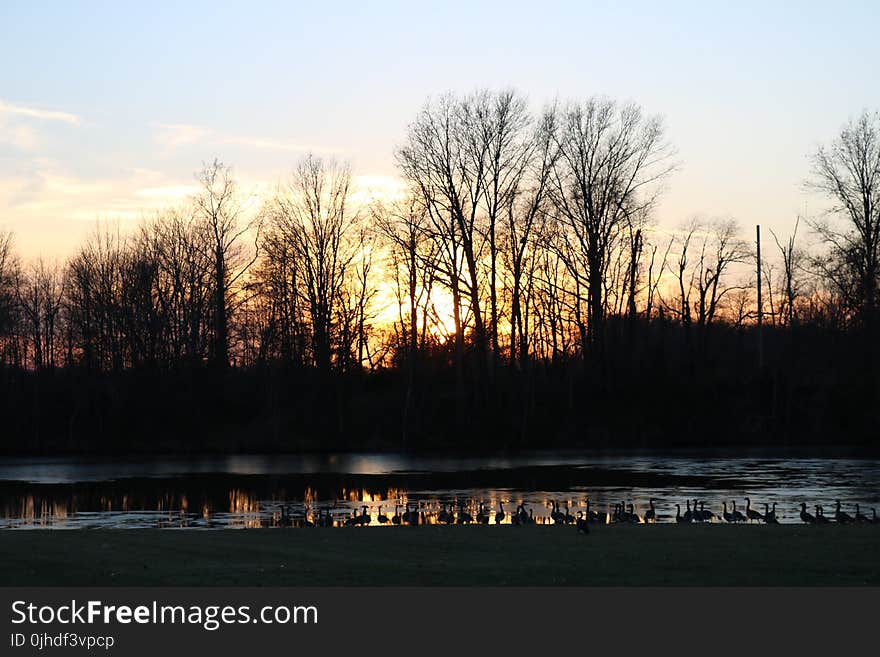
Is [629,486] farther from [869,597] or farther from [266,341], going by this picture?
[266,341]

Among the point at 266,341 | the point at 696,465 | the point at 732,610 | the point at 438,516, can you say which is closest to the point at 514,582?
the point at 732,610

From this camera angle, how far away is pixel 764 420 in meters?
63.9

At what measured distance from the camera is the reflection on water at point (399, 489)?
27234 millimetres

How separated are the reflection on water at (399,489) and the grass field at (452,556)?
4.27m

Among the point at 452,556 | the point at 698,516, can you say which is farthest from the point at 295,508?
the point at 452,556

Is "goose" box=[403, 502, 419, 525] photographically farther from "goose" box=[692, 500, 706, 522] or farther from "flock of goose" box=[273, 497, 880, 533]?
"goose" box=[692, 500, 706, 522]

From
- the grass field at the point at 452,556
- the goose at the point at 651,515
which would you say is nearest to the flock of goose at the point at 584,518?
the goose at the point at 651,515

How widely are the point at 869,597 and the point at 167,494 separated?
26.6 meters

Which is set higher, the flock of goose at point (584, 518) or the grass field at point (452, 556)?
the grass field at point (452, 556)

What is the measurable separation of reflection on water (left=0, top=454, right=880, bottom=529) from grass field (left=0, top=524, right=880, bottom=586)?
14.0 feet

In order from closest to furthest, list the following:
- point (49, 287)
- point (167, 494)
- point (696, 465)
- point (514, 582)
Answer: point (514, 582) < point (167, 494) < point (696, 465) < point (49, 287)

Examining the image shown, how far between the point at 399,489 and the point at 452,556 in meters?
19.0

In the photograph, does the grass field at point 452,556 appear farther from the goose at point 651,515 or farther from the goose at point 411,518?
the goose at point 651,515

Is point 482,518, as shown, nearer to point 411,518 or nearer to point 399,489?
point 411,518
